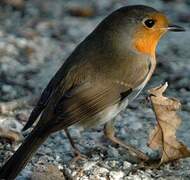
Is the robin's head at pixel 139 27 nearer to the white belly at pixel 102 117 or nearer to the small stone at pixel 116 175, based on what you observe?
the white belly at pixel 102 117

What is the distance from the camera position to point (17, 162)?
3676 mm

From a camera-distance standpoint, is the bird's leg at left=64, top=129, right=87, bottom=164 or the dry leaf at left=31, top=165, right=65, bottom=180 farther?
Answer: the bird's leg at left=64, top=129, right=87, bottom=164

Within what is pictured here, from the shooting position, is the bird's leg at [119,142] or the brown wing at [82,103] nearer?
the brown wing at [82,103]

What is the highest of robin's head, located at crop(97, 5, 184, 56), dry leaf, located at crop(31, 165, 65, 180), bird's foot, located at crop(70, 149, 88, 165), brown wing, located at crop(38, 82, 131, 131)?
robin's head, located at crop(97, 5, 184, 56)

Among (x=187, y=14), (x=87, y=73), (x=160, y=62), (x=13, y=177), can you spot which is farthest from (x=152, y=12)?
(x=187, y=14)

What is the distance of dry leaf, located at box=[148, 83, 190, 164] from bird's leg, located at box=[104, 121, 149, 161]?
0.11 meters

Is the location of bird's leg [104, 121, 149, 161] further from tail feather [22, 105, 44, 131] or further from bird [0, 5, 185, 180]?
tail feather [22, 105, 44, 131]

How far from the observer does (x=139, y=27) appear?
4.39 m

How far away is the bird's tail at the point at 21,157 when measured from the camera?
363 cm

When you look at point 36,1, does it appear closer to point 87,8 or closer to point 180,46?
point 87,8

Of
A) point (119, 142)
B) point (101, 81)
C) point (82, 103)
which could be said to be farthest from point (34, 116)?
point (119, 142)

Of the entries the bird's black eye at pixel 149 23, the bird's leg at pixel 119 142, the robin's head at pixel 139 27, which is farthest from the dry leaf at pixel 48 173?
the bird's black eye at pixel 149 23

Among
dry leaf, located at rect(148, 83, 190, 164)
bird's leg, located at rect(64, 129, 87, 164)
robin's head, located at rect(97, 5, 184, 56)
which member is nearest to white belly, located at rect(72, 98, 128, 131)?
bird's leg, located at rect(64, 129, 87, 164)

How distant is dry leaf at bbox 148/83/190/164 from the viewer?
12.8ft
